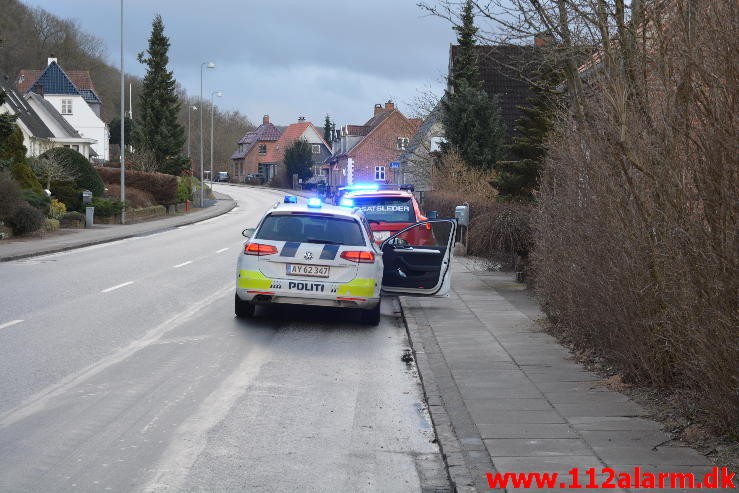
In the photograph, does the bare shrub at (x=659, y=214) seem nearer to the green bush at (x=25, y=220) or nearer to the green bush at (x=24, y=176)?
the green bush at (x=25, y=220)

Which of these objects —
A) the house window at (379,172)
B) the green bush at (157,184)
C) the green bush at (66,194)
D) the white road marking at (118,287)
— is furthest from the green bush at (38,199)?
the house window at (379,172)

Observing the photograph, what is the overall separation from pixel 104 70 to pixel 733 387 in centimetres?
10997

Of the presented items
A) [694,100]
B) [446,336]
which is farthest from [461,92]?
[694,100]

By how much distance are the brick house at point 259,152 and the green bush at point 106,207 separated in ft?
361

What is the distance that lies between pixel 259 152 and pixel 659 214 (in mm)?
153796

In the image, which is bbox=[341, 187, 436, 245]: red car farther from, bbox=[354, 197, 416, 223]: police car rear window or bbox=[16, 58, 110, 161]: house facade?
bbox=[16, 58, 110, 161]: house facade

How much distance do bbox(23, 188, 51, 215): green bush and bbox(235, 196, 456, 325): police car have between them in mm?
22646

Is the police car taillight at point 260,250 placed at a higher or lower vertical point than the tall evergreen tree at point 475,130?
lower

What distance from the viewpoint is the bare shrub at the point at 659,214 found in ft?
20.6

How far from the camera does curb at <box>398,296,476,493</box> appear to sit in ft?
20.3

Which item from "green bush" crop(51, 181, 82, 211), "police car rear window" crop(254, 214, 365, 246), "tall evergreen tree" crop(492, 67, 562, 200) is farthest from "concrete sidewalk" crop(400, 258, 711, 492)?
"green bush" crop(51, 181, 82, 211)

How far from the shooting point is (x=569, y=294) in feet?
36.1

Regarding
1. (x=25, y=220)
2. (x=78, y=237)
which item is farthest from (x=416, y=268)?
(x=78, y=237)

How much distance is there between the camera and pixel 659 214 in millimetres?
8242
